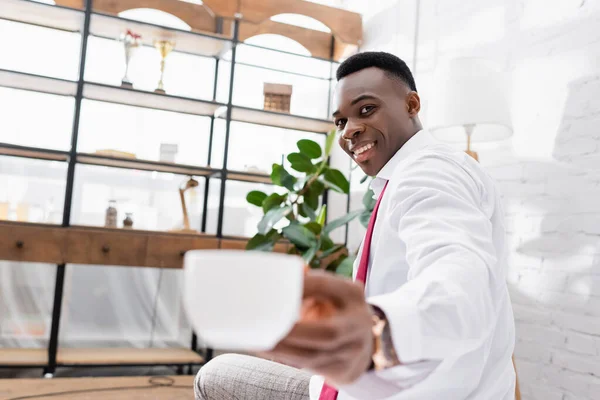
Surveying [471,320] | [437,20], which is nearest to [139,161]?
[437,20]

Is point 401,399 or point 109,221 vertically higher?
point 109,221

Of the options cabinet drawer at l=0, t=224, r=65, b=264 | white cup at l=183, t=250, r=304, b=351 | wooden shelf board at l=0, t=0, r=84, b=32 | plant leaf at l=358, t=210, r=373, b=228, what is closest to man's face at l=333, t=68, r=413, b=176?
white cup at l=183, t=250, r=304, b=351

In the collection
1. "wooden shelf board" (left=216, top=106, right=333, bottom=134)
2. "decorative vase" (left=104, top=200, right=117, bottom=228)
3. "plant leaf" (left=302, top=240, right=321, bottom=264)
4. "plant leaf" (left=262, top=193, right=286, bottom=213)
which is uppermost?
"wooden shelf board" (left=216, top=106, right=333, bottom=134)

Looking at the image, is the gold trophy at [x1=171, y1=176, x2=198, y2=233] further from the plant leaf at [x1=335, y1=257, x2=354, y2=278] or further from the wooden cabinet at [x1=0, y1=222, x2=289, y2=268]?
the plant leaf at [x1=335, y1=257, x2=354, y2=278]

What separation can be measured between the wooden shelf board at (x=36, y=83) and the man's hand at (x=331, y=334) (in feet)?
9.86

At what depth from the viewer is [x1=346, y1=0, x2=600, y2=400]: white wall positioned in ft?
6.29

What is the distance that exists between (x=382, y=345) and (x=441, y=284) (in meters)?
0.09

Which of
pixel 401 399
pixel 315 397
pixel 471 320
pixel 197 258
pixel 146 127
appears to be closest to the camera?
pixel 197 258

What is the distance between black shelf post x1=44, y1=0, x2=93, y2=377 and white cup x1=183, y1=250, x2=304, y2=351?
2.82 m

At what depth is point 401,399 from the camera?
0.72 m

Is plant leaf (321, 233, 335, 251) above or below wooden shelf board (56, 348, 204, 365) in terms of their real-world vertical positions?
above

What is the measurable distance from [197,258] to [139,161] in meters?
2.93

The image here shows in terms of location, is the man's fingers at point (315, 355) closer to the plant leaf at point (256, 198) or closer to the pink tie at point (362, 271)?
the pink tie at point (362, 271)

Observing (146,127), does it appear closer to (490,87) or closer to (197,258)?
(490,87)
